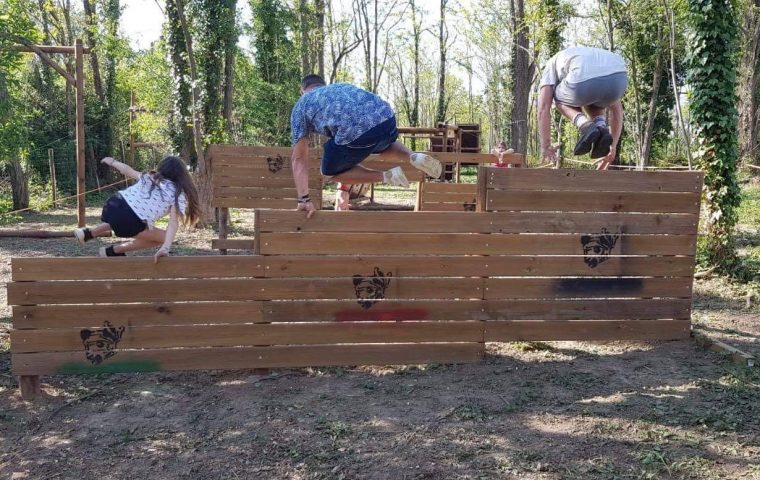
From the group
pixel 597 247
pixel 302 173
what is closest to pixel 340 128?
pixel 302 173

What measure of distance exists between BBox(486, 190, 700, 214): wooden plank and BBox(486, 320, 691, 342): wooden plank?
0.93m

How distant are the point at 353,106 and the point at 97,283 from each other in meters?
2.26

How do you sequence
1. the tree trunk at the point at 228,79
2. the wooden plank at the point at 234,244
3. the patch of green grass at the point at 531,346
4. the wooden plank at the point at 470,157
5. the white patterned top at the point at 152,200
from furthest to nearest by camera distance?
the tree trunk at the point at 228,79 → the wooden plank at the point at 470,157 → the wooden plank at the point at 234,244 → the patch of green grass at the point at 531,346 → the white patterned top at the point at 152,200

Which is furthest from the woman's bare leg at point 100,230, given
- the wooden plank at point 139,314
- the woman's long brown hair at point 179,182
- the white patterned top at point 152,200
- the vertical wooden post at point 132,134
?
the vertical wooden post at point 132,134

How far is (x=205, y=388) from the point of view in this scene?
4320 mm

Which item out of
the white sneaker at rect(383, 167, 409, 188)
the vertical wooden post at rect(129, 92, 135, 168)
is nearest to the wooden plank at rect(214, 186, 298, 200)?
the white sneaker at rect(383, 167, 409, 188)

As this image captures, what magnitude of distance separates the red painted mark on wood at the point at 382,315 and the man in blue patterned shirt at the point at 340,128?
0.83 m

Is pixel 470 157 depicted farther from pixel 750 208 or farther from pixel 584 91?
pixel 750 208

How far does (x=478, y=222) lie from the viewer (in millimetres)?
4676

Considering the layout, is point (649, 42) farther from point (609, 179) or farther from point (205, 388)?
point (205, 388)

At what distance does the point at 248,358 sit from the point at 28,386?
1526mm

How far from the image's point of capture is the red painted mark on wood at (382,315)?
14.9 feet

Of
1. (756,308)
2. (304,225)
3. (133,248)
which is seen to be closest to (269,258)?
(304,225)

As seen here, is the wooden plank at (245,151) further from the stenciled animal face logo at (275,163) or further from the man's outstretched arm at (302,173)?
the man's outstretched arm at (302,173)
